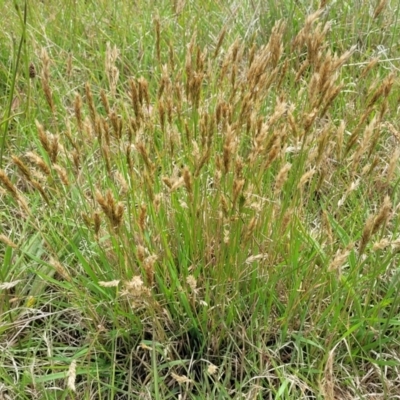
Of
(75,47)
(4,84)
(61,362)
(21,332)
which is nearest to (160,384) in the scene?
(61,362)

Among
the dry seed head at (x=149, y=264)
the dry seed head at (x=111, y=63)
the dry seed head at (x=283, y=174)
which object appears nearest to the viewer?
the dry seed head at (x=149, y=264)

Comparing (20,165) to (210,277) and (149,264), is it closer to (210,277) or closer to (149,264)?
(149,264)

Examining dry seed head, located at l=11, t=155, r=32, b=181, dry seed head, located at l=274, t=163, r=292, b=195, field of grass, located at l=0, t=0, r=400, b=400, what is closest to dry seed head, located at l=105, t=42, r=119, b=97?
field of grass, located at l=0, t=0, r=400, b=400

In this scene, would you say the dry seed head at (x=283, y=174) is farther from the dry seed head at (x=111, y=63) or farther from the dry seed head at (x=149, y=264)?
the dry seed head at (x=111, y=63)

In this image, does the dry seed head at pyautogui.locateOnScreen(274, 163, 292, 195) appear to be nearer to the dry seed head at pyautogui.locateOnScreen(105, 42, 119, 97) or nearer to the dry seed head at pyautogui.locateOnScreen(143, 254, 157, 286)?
the dry seed head at pyautogui.locateOnScreen(143, 254, 157, 286)

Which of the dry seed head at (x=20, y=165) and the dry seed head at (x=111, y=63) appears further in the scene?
the dry seed head at (x=111, y=63)

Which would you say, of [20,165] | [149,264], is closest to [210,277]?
[149,264]

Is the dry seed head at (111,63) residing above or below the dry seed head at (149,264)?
above

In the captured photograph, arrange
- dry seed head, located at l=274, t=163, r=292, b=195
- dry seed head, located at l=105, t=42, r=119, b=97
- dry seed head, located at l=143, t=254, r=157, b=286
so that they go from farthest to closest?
dry seed head, located at l=105, t=42, r=119, b=97
dry seed head, located at l=274, t=163, r=292, b=195
dry seed head, located at l=143, t=254, r=157, b=286

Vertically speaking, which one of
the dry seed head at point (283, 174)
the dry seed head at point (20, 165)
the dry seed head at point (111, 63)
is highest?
the dry seed head at point (111, 63)

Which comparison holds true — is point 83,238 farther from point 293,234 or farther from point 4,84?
point 4,84

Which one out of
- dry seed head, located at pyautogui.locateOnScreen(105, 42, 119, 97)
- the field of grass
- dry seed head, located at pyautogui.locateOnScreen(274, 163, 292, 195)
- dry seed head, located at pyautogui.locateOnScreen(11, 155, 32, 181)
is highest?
dry seed head, located at pyautogui.locateOnScreen(105, 42, 119, 97)

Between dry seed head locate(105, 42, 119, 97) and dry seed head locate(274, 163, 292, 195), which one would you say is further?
dry seed head locate(105, 42, 119, 97)

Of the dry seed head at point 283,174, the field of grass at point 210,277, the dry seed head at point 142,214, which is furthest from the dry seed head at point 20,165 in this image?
the dry seed head at point 283,174
